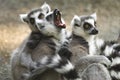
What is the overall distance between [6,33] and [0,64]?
2.42 metres

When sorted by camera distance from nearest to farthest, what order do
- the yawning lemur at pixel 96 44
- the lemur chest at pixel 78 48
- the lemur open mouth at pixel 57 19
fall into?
the yawning lemur at pixel 96 44
the lemur open mouth at pixel 57 19
the lemur chest at pixel 78 48

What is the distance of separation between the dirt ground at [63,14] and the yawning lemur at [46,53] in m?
3.72

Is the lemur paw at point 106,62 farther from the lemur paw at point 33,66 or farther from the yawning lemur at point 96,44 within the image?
the lemur paw at point 33,66

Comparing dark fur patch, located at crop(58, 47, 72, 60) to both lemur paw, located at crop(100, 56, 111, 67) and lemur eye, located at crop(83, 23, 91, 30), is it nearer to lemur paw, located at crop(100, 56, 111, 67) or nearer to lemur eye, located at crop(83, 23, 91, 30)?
lemur paw, located at crop(100, 56, 111, 67)

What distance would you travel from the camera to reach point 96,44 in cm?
781

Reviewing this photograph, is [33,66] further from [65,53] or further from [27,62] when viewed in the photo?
[65,53]

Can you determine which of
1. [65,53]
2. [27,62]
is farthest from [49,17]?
[27,62]

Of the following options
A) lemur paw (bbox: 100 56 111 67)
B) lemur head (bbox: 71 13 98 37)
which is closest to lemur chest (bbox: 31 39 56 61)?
lemur paw (bbox: 100 56 111 67)

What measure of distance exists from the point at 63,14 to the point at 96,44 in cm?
584

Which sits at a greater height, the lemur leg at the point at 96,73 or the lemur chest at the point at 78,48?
the lemur chest at the point at 78,48

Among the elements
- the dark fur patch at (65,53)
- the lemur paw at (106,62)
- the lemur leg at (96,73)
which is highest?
the dark fur patch at (65,53)

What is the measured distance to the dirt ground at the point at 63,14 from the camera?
12.0 m

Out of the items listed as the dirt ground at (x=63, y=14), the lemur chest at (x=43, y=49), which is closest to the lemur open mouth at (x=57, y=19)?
the lemur chest at (x=43, y=49)

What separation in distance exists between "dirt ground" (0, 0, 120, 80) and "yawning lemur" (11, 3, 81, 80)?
372 cm
